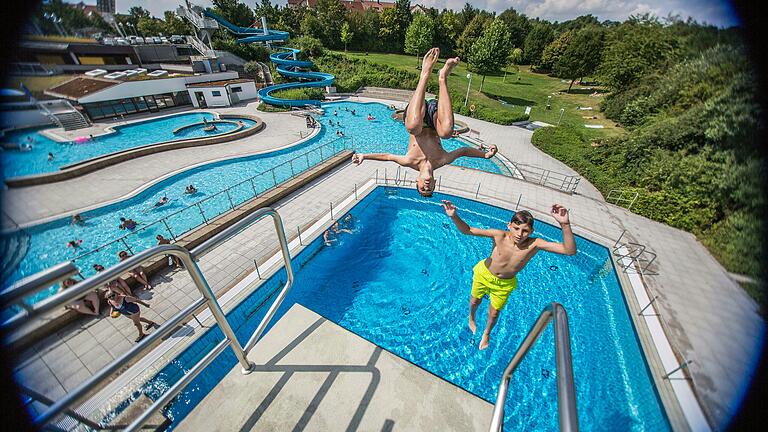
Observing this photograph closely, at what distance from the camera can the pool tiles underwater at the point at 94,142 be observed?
4.12 ft

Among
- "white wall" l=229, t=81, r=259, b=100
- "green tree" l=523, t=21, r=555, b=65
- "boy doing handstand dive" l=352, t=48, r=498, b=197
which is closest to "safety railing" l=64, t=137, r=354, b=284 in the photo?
"boy doing handstand dive" l=352, t=48, r=498, b=197

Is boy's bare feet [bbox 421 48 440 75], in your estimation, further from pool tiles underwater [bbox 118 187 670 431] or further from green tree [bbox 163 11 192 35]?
green tree [bbox 163 11 192 35]

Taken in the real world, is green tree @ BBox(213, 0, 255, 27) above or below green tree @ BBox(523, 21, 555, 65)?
above

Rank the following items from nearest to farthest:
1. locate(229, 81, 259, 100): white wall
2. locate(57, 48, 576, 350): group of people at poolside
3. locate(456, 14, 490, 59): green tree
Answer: locate(57, 48, 576, 350): group of people at poolside → locate(229, 81, 259, 100): white wall → locate(456, 14, 490, 59): green tree

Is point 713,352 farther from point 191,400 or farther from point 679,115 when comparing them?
point 191,400

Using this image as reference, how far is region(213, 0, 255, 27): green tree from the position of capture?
186ft

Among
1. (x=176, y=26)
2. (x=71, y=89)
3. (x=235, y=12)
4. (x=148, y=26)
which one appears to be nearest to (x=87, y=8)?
(x=71, y=89)

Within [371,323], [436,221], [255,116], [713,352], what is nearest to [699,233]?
[713,352]

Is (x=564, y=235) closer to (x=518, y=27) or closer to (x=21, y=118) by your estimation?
(x=21, y=118)

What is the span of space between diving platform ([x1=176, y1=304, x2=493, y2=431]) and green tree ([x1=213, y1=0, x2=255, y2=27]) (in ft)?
257

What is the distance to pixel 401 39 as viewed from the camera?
5841 cm

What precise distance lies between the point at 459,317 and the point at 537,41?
66.8m

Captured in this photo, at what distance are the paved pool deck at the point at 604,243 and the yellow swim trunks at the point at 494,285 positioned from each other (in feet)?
9.99

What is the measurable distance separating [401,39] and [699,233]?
215 ft
